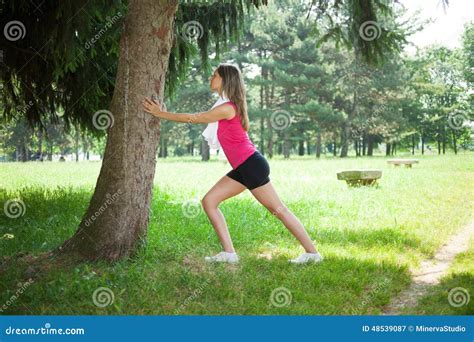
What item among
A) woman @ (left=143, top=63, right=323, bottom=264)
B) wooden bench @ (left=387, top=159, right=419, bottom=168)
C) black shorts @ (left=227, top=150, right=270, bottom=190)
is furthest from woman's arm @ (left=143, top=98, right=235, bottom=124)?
wooden bench @ (left=387, top=159, right=419, bottom=168)

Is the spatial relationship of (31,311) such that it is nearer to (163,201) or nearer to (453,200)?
(163,201)

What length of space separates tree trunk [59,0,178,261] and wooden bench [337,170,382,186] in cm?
874

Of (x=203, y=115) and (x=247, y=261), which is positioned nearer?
(x=203, y=115)

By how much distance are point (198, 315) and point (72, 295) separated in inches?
45.1

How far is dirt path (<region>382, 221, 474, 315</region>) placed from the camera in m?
4.58

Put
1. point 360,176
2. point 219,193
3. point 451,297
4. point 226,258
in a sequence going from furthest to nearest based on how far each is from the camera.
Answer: point 360,176
point 226,258
point 219,193
point 451,297

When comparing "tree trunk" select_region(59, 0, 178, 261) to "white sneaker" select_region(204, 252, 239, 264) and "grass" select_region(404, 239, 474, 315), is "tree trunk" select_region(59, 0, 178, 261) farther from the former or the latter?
"grass" select_region(404, 239, 474, 315)

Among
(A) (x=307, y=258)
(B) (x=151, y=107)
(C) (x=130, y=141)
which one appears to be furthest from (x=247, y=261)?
(B) (x=151, y=107)

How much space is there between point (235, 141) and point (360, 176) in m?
8.58

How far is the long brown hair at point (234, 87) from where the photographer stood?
5051 mm

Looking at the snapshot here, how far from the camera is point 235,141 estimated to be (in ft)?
16.6

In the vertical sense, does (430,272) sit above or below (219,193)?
below

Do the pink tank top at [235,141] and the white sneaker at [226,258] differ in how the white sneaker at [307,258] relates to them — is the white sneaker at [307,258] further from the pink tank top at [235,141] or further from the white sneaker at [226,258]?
the pink tank top at [235,141]

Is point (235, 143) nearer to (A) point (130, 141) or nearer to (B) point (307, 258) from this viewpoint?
(A) point (130, 141)
